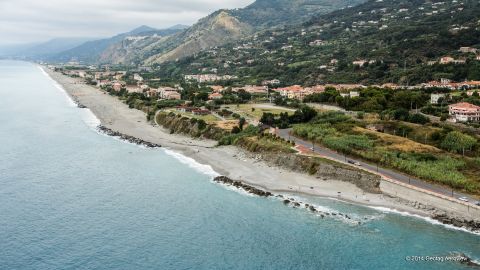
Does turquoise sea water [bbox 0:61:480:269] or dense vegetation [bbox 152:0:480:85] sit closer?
turquoise sea water [bbox 0:61:480:269]

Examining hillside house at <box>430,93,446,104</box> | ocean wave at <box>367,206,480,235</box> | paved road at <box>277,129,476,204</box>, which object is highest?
hillside house at <box>430,93,446,104</box>

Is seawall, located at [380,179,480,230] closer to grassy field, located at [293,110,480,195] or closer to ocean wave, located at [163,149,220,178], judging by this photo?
grassy field, located at [293,110,480,195]

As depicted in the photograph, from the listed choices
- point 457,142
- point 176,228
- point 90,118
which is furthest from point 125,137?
point 457,142

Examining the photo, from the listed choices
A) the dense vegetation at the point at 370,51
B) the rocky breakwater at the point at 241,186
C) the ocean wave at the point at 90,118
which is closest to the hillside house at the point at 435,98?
the dense vegetation at the point at 370,51

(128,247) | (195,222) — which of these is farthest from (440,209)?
(128,247)

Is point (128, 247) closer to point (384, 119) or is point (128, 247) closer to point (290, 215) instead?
point (290, 215)

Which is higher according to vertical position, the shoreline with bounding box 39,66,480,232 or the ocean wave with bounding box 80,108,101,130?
the ocean wave with bounding box 80,108,101,130

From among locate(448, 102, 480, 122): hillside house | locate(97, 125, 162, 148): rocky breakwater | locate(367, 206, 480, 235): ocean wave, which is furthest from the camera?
locate(97, 125, 162, 148): rocky breakwater

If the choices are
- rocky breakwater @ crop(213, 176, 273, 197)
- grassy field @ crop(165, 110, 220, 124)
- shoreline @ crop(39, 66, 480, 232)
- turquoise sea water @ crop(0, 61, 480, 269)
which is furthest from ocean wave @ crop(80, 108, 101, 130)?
rocky breakwater @ crop(213, 176, 273, 197)
